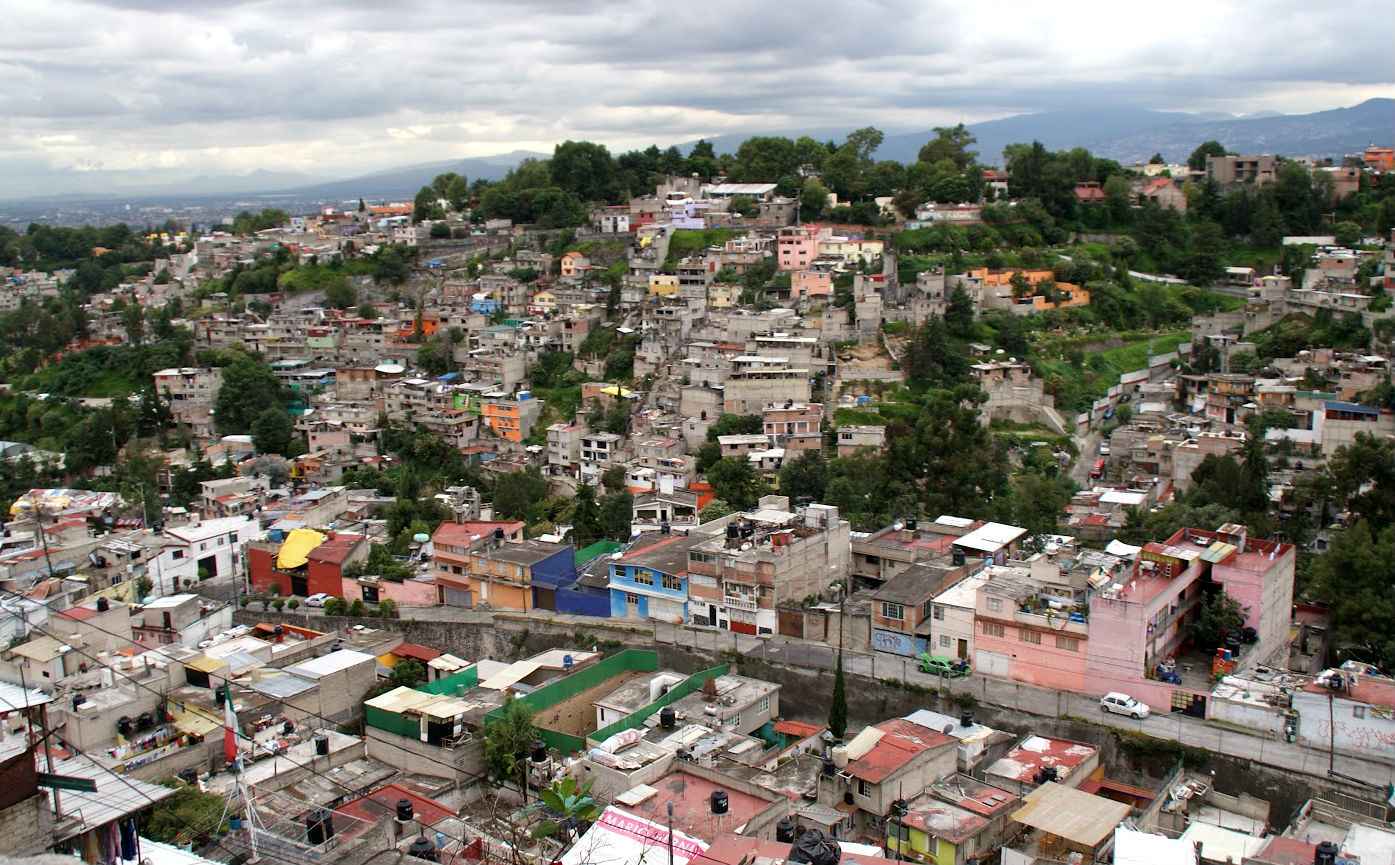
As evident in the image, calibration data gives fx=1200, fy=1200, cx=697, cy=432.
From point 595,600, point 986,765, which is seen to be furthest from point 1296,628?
point 595,600

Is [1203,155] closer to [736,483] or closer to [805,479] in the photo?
[805,479]

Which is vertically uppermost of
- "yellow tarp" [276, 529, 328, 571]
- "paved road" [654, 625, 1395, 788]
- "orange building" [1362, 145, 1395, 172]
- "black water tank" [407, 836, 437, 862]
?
"orange building" [1362, 145, 1395, 172]

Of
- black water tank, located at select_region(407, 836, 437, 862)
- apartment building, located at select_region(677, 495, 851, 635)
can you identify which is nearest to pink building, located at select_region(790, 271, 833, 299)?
apartment building, located at select_region(677, 495, 851, 635)

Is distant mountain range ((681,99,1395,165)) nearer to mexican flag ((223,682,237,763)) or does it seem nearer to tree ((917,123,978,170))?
tree ((917,123,978,170))

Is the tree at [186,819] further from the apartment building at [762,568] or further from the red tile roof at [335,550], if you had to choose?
the red tile roof at [335,550]

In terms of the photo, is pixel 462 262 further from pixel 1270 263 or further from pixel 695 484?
pixel 1270 263

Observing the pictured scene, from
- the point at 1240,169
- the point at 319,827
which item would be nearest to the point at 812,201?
the point at 1240,169
